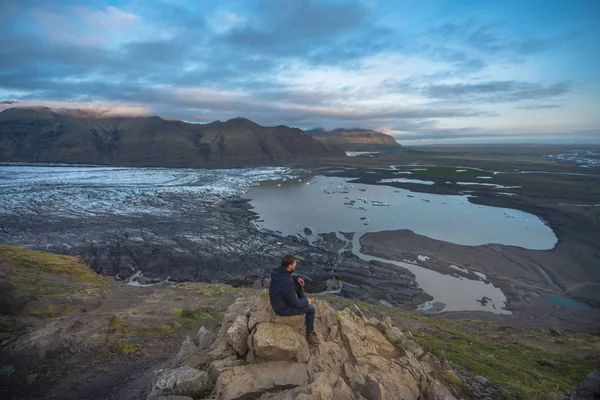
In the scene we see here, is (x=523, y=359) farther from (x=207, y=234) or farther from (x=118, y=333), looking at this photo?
(x=207, y=234)

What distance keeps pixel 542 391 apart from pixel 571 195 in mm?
63234

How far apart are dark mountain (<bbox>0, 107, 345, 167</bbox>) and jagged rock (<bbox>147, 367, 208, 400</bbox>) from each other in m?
126

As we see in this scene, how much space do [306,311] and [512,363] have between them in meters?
10.7

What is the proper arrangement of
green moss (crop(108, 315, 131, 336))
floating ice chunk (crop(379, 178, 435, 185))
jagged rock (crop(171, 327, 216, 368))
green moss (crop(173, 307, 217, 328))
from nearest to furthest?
jagged rock (crop(171, 327, 216, 368)) < green moss (crop(108, 315, 131, 336)) < green moss (crop(173, 307, 217, 328)) < floating ice chunk (crop(379, 178, 435, 185))

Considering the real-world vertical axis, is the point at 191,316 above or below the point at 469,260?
above

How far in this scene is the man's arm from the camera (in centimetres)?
748

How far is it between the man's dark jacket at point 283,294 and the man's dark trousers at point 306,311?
0.02m

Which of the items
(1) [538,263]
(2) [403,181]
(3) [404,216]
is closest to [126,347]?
(1) [538,263]

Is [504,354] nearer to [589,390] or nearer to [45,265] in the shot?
[589,390]

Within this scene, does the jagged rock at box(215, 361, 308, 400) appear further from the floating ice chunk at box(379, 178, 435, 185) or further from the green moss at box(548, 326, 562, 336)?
the floating ice chunk at box(379, 178, 435, 185)

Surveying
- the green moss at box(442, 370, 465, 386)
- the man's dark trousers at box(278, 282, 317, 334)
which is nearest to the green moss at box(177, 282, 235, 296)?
the man's dark trousers at box(278, 282, 317, 334)

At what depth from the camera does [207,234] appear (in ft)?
119

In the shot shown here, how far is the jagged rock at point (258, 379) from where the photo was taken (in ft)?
22.3

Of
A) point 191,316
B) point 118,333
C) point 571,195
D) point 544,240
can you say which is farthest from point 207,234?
point 571,195
